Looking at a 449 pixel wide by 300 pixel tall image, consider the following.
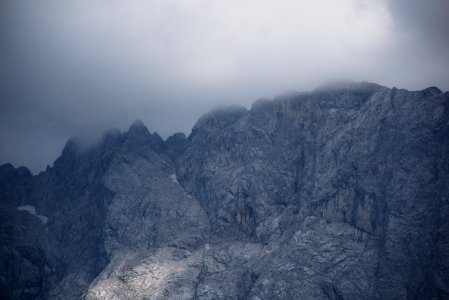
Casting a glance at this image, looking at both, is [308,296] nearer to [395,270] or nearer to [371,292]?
[371,292]

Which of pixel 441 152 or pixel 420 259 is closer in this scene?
pixel 420 259

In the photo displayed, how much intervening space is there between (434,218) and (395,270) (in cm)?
2610

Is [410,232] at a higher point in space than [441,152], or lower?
lower

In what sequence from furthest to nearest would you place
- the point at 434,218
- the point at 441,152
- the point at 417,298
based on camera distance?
the point at 441,152 → the point at 434,218 → the point at 417,298

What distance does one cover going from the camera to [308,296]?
187 metres

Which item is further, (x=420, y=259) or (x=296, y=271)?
(x=296, y=271)

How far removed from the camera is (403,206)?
198m

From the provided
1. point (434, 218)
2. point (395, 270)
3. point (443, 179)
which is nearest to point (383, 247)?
point (395, 270)

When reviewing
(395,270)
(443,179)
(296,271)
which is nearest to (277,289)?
(296,271)

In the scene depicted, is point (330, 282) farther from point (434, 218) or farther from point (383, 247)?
point (434, 218)

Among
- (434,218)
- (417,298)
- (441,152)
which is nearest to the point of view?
(417,298)

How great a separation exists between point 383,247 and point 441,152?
4792 centimetres

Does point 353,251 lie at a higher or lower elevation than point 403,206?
lower

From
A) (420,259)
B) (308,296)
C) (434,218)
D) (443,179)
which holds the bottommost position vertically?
(308,296)
